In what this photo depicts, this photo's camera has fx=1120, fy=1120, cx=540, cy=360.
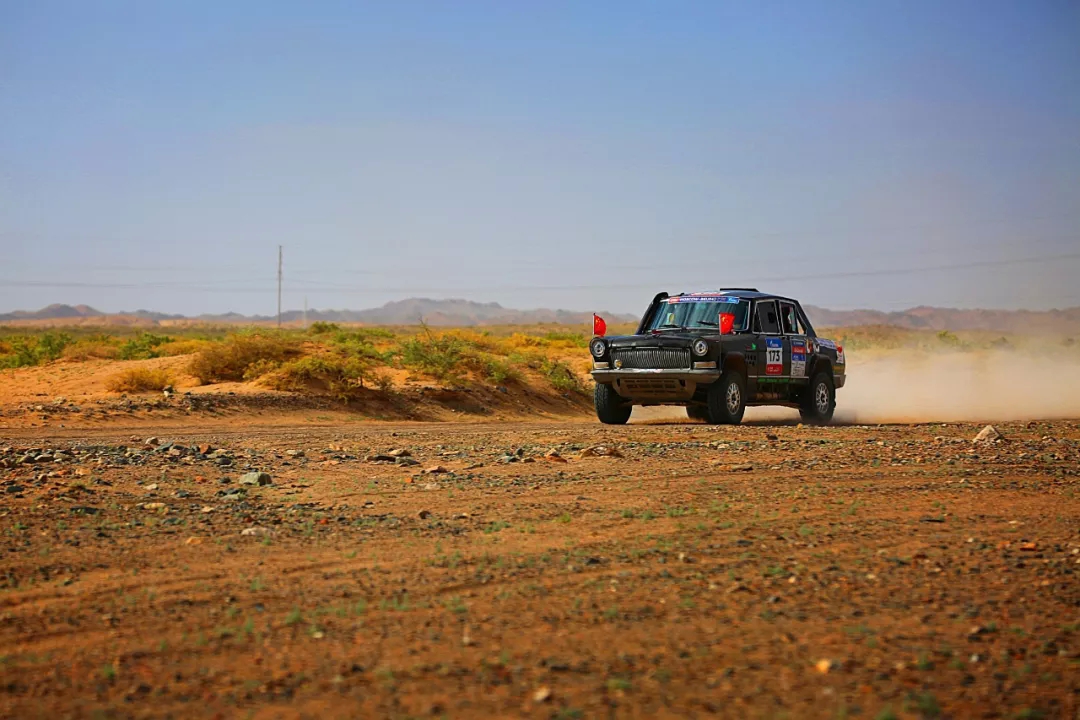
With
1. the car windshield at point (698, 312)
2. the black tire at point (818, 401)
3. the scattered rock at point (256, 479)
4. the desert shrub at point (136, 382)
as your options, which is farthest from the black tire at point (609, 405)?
the desert shrub at point (136, 382)

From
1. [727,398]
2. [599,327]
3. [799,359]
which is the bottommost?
[727,398]

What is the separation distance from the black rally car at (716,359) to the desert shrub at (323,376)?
6459mm

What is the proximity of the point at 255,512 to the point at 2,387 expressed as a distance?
17721 millimetres

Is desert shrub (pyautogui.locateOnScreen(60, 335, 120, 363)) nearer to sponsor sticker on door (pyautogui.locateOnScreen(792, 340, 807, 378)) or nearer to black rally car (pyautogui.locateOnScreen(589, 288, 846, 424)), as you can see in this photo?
black rally car (pyautogui.locateOnScreen(589, 288, 846, 424))

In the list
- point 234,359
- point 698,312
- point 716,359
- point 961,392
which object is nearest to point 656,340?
point 716,359

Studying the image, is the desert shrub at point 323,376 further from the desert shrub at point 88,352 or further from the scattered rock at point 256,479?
the scattered rock at point 256,479

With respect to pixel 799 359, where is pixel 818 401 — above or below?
below

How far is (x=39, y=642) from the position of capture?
5594 mm

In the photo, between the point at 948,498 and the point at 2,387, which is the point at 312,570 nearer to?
the point at 948,498

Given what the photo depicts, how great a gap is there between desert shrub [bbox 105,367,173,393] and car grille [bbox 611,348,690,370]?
10530mm

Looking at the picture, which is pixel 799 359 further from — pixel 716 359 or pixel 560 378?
pixel 560 378

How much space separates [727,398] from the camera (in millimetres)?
17625

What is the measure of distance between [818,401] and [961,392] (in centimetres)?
918

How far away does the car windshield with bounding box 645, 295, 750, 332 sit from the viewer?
60.2ft
